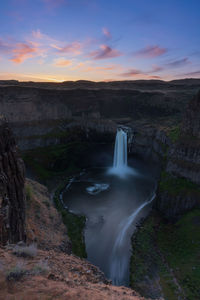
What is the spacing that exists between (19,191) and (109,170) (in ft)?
125

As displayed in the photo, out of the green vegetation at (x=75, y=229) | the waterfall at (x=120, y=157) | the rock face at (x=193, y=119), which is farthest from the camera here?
the waterfall at (x=120, y=157)

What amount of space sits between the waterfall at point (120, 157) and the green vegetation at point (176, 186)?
16461 millimetres

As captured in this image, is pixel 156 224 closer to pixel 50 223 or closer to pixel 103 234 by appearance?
pixel 103 234

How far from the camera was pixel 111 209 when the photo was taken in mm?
32688

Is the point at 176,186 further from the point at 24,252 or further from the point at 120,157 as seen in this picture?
the point at 24,252

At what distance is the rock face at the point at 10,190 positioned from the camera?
9734 mm

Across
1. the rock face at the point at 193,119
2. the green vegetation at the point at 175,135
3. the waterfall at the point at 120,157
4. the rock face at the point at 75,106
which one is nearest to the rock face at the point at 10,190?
the rock face at the point at 193,119

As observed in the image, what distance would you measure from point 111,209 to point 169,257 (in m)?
12.7

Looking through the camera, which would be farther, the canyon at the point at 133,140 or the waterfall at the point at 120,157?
the waterfall at the point at 120,157

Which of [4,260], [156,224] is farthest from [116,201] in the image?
[4,260]

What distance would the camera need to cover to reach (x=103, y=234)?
87.5 ft

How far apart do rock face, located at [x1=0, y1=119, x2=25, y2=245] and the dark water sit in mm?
13015

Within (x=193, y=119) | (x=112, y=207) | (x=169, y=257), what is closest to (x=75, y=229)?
(x=112, y=207)

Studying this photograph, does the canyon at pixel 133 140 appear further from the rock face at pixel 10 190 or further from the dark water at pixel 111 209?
the dark water at pixel 111 209
